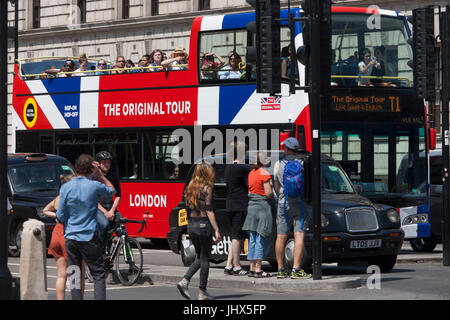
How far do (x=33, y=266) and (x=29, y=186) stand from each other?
1033 centimetres

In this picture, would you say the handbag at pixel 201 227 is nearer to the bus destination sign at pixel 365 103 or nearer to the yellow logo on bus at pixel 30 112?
the bus destination sign at pixel 365 103

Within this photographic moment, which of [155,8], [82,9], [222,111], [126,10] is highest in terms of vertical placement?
[82,9]

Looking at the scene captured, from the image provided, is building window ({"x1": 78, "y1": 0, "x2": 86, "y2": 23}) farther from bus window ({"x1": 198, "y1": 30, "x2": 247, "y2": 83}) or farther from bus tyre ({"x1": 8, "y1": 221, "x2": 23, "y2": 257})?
bus tyre ({"x1": 8, "y1": 221, "x2": 23, "y2": 257})

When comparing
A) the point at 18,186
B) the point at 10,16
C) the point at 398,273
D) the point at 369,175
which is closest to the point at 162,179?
the point at 18,186

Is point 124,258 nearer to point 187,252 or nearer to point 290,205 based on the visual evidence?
point 290,205

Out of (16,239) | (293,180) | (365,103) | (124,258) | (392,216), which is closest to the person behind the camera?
(293,180)

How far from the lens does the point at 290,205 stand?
1397cm

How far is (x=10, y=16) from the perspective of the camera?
1913 inches

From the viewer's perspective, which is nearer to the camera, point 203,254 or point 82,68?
point 203,254

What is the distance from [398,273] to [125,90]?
28.9 ft

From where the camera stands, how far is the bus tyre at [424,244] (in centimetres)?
2095

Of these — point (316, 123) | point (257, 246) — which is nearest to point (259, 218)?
point (257, 246)

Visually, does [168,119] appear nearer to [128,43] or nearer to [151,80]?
[151,80]

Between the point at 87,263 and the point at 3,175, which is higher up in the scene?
the point at 3,175
